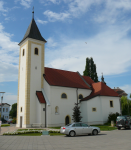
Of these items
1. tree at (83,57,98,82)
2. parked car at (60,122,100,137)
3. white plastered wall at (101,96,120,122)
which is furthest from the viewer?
tree at (83,57,98,82)

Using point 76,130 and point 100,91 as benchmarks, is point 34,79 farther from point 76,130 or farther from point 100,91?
point 76,130

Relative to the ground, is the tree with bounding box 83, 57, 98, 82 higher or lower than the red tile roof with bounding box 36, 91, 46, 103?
higher

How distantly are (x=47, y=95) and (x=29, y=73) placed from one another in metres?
4.96

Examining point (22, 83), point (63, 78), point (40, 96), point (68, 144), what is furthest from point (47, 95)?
point (68, 144)

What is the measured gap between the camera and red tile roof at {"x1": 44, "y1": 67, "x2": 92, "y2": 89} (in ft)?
98.3

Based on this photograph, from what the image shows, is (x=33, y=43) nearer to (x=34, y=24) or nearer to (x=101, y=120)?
(x=34, y=24)

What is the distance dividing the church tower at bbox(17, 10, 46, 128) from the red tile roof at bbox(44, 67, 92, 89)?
183 centimetres

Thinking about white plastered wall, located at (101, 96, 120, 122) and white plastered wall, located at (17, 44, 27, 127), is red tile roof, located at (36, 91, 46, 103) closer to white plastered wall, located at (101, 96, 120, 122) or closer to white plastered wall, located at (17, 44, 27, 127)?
white plastered wall, located at (17, 44, 27, 127)

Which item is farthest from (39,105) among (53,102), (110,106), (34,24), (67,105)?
(34,24)

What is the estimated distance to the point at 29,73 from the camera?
93.6ft

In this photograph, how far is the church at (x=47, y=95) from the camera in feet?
89.6

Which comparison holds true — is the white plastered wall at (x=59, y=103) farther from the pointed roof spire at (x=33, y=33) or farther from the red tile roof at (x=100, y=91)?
the pointed roof spire at (x=33, y=33)

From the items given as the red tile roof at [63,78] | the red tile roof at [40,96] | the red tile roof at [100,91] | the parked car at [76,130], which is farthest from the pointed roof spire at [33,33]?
the parked car at [76,130]

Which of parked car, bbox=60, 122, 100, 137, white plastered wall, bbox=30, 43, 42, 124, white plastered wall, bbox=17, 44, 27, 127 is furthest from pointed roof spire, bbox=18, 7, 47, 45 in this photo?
parked car, bbox=60, 122, 100, 137
